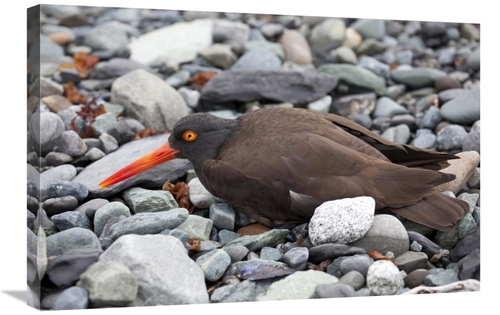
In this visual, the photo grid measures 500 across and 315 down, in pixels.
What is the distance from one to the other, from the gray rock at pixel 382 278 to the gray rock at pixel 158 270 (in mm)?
1240

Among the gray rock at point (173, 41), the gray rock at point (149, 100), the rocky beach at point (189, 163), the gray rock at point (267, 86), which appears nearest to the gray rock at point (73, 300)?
the rocky beach at point (189, 163)

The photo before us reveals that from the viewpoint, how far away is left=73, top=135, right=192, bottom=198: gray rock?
643cm

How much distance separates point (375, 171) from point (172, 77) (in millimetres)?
4620

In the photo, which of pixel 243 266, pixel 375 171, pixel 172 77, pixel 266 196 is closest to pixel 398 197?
pixel 375 171

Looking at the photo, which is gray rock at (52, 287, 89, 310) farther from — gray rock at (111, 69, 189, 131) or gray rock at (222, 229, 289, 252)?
gray rock at (111, 69, 189, 131)

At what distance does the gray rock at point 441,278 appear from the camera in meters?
5.49

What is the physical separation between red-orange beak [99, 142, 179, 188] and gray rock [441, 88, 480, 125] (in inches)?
143

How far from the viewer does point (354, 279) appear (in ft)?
17.3

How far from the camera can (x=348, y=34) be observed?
38.5ft

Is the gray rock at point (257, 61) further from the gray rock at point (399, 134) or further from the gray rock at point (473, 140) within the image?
the gray rock at point (473, 140)

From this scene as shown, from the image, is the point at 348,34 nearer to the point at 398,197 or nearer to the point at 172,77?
the point at 172,77

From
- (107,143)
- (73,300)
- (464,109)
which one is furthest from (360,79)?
(73,300)

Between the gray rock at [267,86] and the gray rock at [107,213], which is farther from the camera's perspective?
the gray rock at [267,86]

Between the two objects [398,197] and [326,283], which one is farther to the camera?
[398,197]
